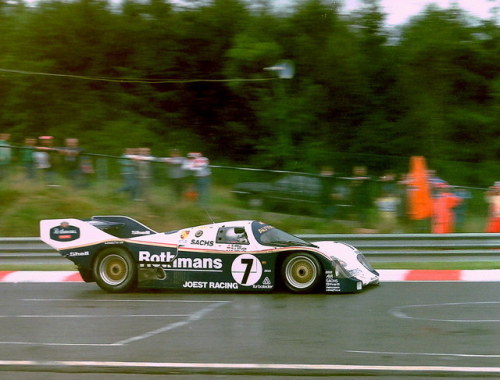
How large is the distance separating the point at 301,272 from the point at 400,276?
2767 mm

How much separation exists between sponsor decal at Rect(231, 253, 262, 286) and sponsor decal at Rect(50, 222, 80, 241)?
2.60 meters

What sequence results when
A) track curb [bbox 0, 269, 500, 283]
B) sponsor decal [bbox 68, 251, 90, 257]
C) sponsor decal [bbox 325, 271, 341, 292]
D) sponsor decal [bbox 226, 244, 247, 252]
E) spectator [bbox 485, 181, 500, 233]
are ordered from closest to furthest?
sponsor decal [bbox 325, 271, 341, 292] < sponsor decal [bbox 226, 244, 247, 252] < sponsor decal [bbox 68, 251, 90, 257] < track curb [bbox 0, 269, 500, 283] < spectator [bbox 485, 181, 500, 233]

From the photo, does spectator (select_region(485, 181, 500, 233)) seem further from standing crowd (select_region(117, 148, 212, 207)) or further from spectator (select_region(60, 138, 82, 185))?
spectator (select_region(60, 138, 82, 185))

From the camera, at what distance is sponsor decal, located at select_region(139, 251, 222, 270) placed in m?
11.2

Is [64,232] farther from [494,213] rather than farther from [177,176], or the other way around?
[494,213]

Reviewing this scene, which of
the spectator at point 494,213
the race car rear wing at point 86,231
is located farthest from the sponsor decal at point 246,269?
the spectator at point 494,213

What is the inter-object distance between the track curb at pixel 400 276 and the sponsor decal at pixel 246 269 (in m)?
2.58

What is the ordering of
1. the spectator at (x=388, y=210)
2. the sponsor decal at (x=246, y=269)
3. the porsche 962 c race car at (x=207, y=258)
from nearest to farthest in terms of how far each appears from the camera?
1. the porsche 962 c race car at (x=207, y=258)
2. the sponsor decal at (x=246, y=269)
3. the spectator at (x=388, y=210)

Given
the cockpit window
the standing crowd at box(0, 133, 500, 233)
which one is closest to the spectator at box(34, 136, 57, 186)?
the standing crowd at box(0, 133, 500, 233)

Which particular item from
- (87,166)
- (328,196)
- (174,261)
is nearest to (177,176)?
(87,166)

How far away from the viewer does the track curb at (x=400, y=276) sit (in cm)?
1260

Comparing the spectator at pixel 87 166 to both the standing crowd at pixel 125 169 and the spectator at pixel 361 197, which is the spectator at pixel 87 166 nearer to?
the standing crowd at pixel 125 169

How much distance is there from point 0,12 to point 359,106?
15.7 meters

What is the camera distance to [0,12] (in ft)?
106
